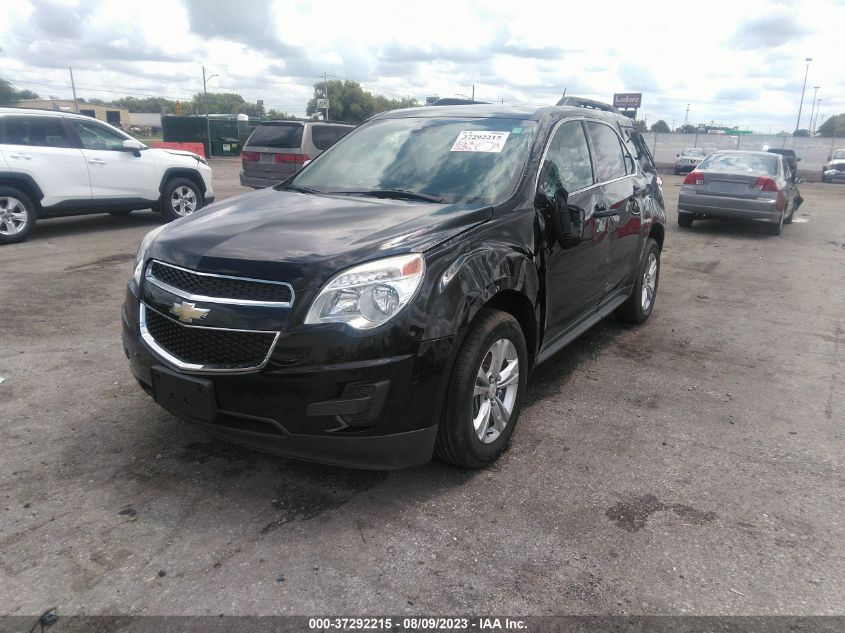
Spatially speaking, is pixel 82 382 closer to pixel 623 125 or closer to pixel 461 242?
pixel 461 242

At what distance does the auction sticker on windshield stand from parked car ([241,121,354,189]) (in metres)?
9.66

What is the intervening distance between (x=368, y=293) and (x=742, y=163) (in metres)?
11.8

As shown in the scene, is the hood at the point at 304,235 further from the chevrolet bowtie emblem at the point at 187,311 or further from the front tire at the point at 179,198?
the front tire at the point at 179,198

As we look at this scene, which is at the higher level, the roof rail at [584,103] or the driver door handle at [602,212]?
the roof rail at [584,103]

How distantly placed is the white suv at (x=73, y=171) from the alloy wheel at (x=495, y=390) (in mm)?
8332

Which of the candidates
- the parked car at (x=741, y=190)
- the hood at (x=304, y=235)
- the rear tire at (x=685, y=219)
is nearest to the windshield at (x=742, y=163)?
the parked car at (x=741, y=190)

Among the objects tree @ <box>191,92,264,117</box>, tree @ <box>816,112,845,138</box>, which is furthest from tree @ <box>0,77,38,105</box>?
tree @ <box>816,112,845,138</box>

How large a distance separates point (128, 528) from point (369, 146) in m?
2.73

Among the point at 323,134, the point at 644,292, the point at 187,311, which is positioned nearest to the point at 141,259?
the point at 187,311

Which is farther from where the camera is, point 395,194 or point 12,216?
point 12,216

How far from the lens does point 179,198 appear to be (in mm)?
11008

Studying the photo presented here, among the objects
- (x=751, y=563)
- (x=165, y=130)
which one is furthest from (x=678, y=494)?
(x=165, y=130)

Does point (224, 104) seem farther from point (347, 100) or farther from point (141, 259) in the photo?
point (141, 259)

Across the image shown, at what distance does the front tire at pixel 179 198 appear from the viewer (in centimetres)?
1070
